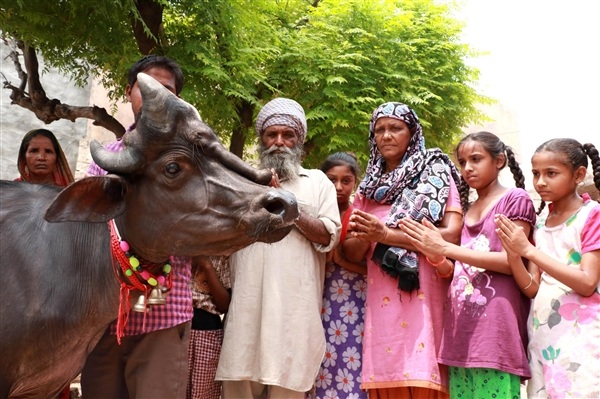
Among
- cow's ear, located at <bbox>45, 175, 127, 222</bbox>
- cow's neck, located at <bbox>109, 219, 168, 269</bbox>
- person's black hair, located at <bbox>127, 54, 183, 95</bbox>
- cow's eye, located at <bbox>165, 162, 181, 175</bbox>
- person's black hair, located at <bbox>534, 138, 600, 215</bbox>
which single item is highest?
person's black hair, located at <bbox>127, 54, 183, 95</bbox>

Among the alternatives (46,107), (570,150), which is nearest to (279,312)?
(570,150)

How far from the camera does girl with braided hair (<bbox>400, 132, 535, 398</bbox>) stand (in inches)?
149

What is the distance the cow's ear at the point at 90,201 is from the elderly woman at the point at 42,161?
218 centimetres

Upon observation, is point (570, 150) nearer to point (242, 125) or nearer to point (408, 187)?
point (408, 187)

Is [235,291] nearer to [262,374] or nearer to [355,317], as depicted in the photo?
[262,374]

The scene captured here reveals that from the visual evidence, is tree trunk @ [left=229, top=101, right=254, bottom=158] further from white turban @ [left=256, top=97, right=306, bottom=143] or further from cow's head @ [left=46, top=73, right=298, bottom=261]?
cow's head @ [left=46, top=73, right=298, bottom=261]

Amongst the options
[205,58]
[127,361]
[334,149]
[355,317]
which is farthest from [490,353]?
[334,149]

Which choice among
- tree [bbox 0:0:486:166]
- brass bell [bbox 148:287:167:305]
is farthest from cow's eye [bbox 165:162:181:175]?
tree [bbox 0:0:486:166]

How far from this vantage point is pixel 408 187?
14.0 feet

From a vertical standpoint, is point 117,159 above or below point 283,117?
below

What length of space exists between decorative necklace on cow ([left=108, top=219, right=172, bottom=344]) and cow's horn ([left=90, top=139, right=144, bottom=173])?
0.30 meters

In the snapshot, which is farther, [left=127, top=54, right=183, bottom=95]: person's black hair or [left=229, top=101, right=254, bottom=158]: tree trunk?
[left=229, top=101, right=254, bottom=158]: tree trunk

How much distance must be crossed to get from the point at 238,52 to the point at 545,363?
509 centimetres

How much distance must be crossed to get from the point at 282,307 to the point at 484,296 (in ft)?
4.02
